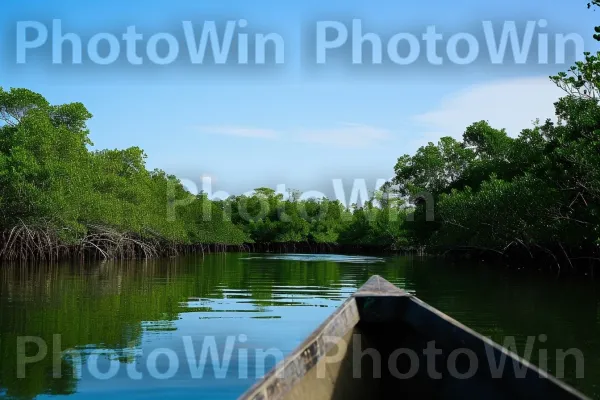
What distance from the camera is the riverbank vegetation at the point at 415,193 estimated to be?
18.0 metres

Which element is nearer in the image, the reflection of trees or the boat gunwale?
the boat gunwale

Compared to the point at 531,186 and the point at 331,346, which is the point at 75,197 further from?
the point at 331,346

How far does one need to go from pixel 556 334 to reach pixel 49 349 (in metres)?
6.09

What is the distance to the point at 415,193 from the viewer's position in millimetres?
46625

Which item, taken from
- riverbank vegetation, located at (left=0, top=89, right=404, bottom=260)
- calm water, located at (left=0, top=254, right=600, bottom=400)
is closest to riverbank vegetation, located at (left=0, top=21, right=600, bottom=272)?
riverbank vegetation, located at (left=0, top=89, right=404, bottom=260)

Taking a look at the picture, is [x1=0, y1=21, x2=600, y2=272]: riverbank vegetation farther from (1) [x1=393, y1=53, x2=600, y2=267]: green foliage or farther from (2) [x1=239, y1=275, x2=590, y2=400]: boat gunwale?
(2) [x1=239, y1=275, x2=590, y2=400]: boat gunwale

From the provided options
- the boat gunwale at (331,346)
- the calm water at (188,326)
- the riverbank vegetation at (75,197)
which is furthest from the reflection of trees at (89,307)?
the riverbank vegetation at (75,197)

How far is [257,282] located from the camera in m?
17.0

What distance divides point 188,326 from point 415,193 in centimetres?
3971

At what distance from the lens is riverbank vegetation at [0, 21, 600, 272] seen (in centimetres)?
1803

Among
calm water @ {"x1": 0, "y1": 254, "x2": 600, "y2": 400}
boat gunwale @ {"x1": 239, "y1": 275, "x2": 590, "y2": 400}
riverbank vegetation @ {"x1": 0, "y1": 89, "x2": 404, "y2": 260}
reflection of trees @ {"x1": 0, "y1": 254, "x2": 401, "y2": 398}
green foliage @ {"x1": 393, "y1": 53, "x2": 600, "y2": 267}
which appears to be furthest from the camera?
riverbank vegetation @ {"x1": 0, "y1": 89, "x2": 404, "y2": 260}

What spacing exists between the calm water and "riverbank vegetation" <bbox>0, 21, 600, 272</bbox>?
191 inches

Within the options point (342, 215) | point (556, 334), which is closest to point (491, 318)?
point (556, 334)

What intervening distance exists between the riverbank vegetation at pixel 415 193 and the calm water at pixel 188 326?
16.0 ft
